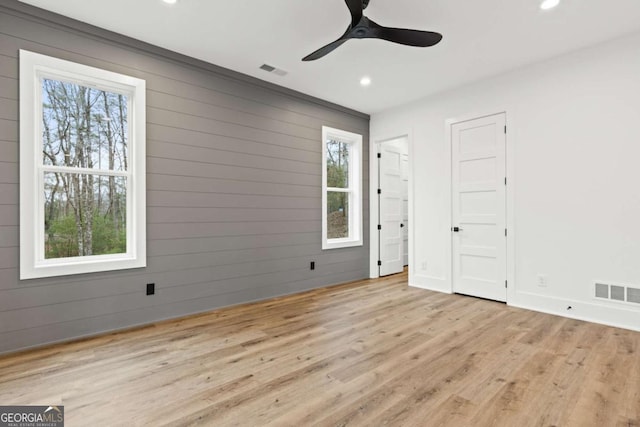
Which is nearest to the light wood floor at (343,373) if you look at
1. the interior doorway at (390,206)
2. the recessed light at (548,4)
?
the interior doorway at (390,206)

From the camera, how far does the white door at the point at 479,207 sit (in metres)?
4.14

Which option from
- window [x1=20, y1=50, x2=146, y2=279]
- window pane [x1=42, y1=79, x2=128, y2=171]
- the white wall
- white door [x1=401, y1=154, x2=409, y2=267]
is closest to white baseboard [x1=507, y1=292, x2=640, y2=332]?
the white wall

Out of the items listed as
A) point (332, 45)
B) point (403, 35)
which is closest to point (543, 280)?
point (403, 35)

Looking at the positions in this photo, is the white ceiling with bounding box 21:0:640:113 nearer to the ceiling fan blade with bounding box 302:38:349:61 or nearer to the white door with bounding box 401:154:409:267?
the ceiling fan blade with bounding box 302:38:349:61

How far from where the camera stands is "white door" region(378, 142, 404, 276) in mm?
5770

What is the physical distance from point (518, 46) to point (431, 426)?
12.0ft

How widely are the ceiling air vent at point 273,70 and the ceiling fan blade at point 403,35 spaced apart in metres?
1.68

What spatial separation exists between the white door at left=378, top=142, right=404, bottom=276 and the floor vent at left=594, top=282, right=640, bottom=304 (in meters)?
3.00

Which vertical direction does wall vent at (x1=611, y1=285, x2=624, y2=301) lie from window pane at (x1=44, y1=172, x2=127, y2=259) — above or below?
below

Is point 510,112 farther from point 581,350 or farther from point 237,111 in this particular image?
point 237,111

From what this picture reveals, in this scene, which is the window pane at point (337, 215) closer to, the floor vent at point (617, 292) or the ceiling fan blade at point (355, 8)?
the ceiling fan blade at point (355, 8)

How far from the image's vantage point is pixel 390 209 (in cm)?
592

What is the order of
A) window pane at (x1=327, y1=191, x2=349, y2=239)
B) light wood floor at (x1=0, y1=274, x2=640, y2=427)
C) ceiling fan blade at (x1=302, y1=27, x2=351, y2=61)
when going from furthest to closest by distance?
window pane at (x1=327, y1=191, x2=349, y2=239), ceiling fan blade at (x1=302, y1=27, x2=351, y2=61), light wood floor at (x1=0, y1=274, x2=640, y2=427)

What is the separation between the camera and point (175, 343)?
289 centimetres
